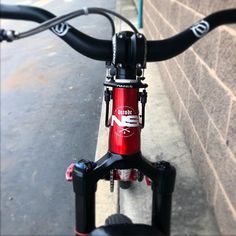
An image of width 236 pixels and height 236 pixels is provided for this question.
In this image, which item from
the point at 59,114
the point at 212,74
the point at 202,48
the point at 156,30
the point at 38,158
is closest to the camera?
the point at 212,74

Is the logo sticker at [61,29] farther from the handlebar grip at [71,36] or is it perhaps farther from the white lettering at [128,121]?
the white lettering at [128,121]

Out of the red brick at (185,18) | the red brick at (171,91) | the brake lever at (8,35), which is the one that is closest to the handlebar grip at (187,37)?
the brake lever at (8,35)

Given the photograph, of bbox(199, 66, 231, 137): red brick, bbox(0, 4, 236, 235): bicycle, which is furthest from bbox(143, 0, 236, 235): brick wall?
bbox(0, 4, 236, 235): bicycle

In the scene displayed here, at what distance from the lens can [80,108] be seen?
4.31m

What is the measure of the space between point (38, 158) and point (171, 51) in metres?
2.39

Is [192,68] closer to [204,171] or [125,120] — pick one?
[204,171]

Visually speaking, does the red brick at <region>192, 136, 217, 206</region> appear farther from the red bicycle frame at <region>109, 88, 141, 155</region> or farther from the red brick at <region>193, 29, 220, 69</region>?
the red bicycle frame at <region>109, 88, 141, 155</region>

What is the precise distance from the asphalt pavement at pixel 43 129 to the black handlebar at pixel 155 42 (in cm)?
166

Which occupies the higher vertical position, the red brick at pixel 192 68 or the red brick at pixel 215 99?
the red brick at pixel 192 68

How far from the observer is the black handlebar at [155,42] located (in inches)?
43.1

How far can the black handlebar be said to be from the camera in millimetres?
1095

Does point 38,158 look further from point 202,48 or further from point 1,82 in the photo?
point 1,82

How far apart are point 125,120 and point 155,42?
0.99ft

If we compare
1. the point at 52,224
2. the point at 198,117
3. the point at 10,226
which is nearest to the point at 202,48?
the point at 198,117
